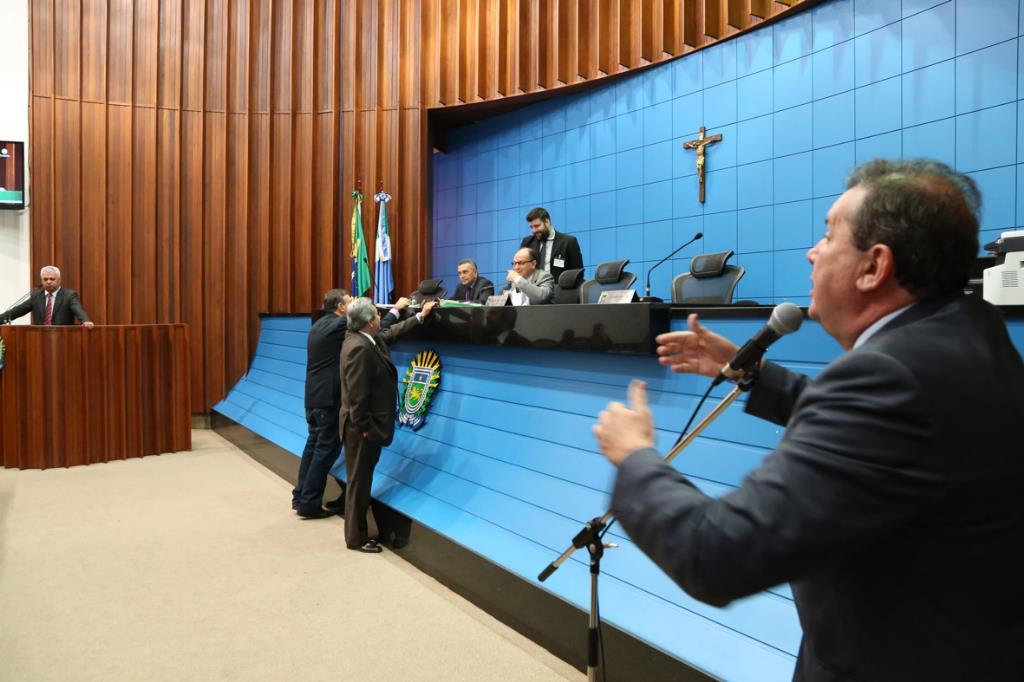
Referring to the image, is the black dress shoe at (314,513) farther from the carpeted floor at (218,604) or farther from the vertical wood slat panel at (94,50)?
the vertical wood slat panel at (94,50)

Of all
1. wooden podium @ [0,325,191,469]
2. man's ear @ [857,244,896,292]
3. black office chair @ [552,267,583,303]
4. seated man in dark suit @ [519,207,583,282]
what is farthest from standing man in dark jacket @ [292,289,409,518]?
man's ear @ [857,244,896,292]

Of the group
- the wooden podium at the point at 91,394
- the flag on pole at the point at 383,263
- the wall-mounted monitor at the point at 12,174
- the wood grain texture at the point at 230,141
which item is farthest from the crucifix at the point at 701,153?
the wall-mounted monitor at the point at 12,174

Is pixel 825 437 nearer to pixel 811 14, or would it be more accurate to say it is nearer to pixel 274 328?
pixel 811 14

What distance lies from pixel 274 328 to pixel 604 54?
4.41m

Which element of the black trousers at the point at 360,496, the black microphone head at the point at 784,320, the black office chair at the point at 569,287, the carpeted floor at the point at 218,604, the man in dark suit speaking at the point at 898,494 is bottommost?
the carpeted floor at the point at 218,604

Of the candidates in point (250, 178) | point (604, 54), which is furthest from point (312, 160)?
point (604, 54)

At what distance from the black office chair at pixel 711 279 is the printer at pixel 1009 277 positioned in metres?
2.20

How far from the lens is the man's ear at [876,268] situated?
0.80 metres

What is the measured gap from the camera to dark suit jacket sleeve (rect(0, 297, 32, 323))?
21.0ft

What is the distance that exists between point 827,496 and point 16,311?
764 cm

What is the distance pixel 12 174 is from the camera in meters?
7.64

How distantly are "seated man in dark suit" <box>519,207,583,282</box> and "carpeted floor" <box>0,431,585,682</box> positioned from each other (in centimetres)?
234

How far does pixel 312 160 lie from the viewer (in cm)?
829

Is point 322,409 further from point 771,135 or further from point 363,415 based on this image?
point 771,135
